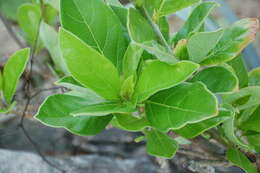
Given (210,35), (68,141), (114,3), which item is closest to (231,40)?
(210,35)

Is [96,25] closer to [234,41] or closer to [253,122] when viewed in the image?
[234,41]

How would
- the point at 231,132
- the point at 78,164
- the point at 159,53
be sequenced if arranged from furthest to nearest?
1. the point at 78,164
2. the point at 231,132
3. the point at 159,53

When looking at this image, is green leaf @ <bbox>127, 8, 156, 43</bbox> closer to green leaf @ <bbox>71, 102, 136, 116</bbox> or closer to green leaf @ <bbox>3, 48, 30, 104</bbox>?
green leaf @ <bbox>71, 102, 136, 116</bbox>

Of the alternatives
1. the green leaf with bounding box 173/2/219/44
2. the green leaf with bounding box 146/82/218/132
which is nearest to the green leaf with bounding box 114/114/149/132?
the green leaf with bounding box 146/82/218/132

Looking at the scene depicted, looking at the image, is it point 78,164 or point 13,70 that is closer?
point 13,70

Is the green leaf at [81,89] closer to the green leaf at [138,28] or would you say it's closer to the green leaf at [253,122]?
the green leaf at [138,28]

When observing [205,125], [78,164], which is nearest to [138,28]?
[205,125]
